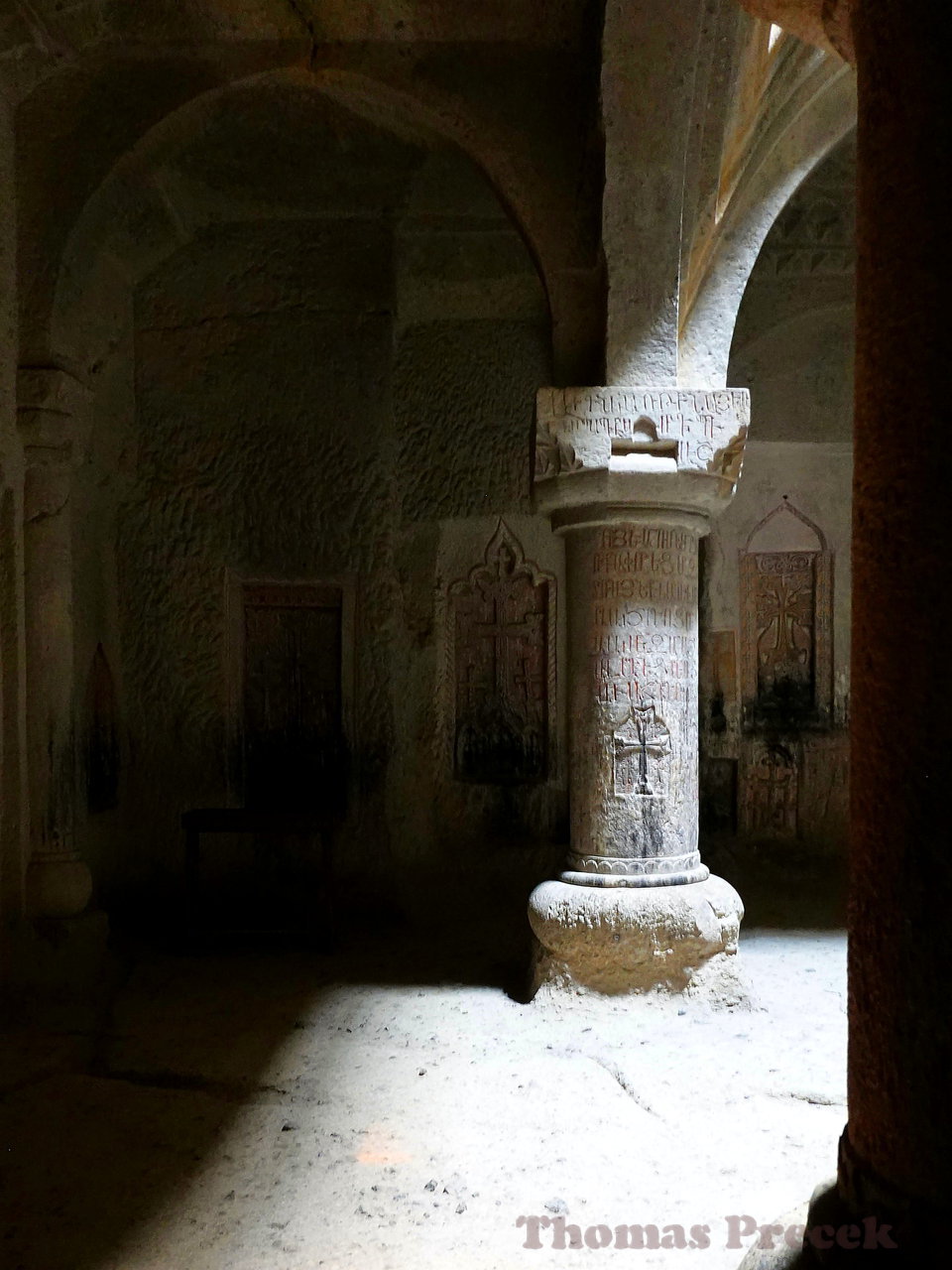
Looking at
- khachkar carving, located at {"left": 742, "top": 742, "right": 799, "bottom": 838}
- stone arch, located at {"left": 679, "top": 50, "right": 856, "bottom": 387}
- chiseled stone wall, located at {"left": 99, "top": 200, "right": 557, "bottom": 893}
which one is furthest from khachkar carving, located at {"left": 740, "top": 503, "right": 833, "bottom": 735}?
stone arch, located at {"left": 679, "top": 50, "right": 856, "bottom": 387}

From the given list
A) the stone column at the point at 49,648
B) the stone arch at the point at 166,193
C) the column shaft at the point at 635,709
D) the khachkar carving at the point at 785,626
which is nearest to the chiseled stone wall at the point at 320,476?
the stone arch at the point at 166,193

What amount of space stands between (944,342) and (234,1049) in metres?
2.81

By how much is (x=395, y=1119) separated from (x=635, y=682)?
5.23 ft

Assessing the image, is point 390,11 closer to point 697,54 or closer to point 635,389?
point 697,54

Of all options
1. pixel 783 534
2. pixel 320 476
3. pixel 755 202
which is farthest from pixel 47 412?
pixel 783 534

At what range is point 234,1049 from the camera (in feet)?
10.1

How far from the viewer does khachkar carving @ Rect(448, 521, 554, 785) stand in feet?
16.1

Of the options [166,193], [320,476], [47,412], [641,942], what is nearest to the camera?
[641,942]

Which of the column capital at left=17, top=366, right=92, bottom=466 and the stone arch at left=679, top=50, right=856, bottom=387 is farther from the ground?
the stone arch at left=679, top=50, right=856, bottom=387

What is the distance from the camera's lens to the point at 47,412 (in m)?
3.66

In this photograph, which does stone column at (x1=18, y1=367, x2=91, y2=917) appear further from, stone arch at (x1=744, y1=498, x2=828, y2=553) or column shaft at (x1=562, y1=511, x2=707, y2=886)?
stone arch at (x1=744, y1=498, x2=828, y2=553)

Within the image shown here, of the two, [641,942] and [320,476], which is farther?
[320,476]

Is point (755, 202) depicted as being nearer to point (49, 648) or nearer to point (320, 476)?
point (320, 476)

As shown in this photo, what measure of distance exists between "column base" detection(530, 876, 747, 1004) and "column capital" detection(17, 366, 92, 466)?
95.0 inches
